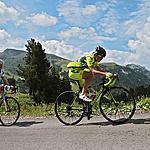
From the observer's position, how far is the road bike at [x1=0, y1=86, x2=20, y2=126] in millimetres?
9547

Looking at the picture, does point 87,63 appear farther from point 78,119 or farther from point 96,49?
point 78,119

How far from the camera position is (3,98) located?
31.3ft

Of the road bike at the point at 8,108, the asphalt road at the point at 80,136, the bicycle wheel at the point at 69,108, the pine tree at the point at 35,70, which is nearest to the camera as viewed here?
the asphalt road at the point at 80,136

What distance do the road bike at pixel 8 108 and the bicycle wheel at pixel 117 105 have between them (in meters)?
2.50

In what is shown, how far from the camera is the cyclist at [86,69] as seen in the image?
862 centimetres

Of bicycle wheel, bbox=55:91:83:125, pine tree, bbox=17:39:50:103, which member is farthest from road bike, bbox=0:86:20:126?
pine tree, bbox=17:39:50:103

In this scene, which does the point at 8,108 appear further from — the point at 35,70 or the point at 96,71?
the point at 35,70

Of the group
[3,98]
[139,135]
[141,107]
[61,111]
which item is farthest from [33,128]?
[141,107]

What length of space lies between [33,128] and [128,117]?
2.41 meters

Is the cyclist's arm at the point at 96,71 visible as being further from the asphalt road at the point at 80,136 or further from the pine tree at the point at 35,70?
the pine tree at the point at 35,70

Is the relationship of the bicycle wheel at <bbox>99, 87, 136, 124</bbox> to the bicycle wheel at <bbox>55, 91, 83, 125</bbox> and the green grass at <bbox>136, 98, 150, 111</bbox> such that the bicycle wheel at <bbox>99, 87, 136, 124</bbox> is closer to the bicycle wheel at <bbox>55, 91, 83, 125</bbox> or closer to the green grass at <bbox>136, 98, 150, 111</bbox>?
the bicycle wheel at <bbox>55, 91, 83, 125</bbox>

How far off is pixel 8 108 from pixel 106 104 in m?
2.88

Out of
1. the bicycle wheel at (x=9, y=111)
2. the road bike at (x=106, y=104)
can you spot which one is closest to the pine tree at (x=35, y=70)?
the bicycle wheel at (x=9, y=111)

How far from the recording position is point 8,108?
31.9ft
